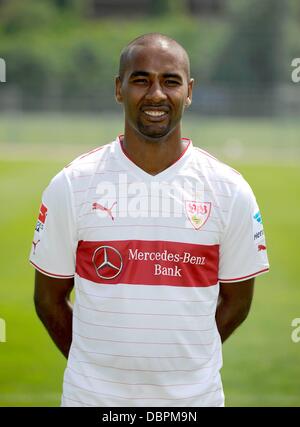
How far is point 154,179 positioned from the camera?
3.28 m

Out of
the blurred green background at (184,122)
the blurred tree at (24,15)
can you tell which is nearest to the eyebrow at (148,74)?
the blurred green background at (184,122)

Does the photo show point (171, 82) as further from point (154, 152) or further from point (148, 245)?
point (148, 245)


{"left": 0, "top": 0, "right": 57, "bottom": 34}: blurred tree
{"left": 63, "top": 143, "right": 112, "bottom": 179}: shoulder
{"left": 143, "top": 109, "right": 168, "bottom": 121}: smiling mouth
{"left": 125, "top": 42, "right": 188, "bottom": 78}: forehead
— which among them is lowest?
{"left": 63, "top": 143, "right": 112, "bottom": 179}: shoulder

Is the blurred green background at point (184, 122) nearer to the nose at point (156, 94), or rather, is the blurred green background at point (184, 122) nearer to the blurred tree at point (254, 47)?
the blurred tree at point (254, 47)

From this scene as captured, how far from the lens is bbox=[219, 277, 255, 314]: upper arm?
3510 mm

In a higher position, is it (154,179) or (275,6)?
(275,6)

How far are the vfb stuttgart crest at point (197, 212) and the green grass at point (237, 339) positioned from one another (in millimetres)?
3279

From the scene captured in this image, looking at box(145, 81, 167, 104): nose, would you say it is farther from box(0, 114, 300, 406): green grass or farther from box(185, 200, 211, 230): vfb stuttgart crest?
box(0, 114, 300, 406): green grass

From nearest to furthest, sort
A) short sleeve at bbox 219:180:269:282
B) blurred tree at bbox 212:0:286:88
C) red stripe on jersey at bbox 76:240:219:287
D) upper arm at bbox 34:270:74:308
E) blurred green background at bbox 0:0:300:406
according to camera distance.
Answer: red stripe on jersey at bbox 76:240:219:287, short sleeve at bbox 219:180:269:282, upper arm at bbox 34:270:74:308, blurred green background at bbox 0:0:300:406, blurred tree at bbox 212:0:286:88

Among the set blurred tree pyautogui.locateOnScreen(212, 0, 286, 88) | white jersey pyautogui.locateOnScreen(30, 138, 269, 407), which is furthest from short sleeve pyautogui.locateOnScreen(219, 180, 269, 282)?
blurred tree pyautogui.locateOnScreen(212, 0, 286, 88)
